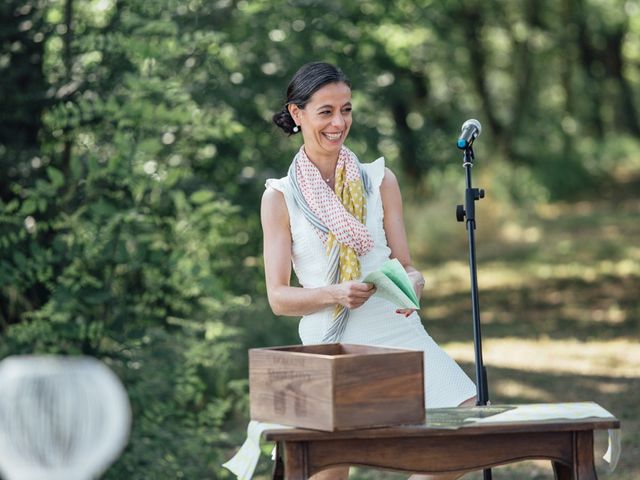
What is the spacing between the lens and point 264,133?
964 centimetres

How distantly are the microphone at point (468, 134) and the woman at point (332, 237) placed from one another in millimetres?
401

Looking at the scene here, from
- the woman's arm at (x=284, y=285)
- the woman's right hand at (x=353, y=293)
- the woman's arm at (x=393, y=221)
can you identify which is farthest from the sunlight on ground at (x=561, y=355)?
the woman's right hand at (x=353, y=293)

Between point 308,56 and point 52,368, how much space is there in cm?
843

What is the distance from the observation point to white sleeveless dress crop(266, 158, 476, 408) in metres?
4.29

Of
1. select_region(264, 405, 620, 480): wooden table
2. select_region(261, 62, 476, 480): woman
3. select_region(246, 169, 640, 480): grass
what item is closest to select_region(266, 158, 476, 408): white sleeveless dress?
select_region(261, 62, 476, 480): woman

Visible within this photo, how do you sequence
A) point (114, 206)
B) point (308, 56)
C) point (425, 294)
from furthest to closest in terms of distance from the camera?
point (425, 294) < point (308, 56) < point (114, 206)

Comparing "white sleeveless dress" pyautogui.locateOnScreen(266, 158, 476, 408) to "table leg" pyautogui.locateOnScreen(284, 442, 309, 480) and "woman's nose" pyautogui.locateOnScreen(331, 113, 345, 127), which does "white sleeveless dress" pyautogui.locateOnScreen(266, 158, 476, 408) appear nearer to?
"woman's nose" pyautogui.locateOnScreen(331, 113, 345, 127)

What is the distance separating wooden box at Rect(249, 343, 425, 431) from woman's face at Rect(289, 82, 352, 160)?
38.8 inches

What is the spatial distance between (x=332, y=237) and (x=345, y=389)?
0.99m

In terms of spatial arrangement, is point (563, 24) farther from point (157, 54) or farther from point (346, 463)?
point (346, 463)

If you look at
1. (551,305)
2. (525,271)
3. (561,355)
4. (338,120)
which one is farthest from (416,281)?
(525,271)

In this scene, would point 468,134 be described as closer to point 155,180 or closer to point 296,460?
point 296,460

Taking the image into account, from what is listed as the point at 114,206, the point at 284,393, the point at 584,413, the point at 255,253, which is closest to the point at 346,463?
the point at 284,393

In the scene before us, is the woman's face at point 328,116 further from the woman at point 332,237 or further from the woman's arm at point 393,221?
the woman's arm at point 393,221
